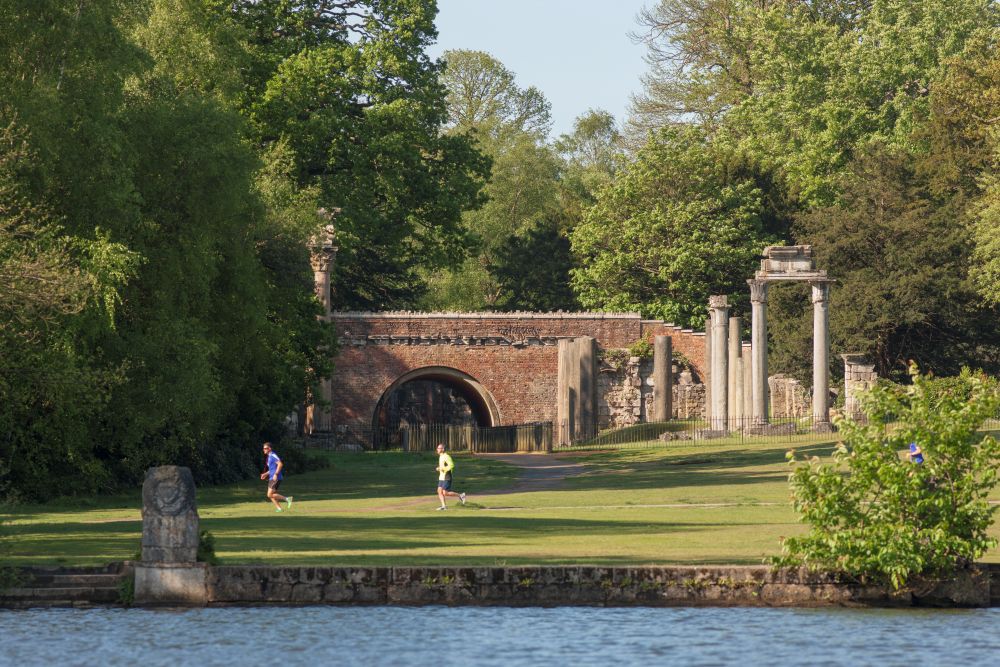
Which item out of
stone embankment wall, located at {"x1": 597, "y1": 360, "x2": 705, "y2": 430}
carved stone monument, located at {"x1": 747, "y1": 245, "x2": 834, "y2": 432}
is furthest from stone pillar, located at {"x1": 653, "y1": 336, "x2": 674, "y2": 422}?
carved stone monument, located at {"x1": 747, "y1": 245, "x2": 834, "y2": 432}

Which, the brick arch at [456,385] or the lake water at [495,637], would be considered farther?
the brick arch at [456,385]

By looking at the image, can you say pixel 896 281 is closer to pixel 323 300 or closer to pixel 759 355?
pixel 759 355

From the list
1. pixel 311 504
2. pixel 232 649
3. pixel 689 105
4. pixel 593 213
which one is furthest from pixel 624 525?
pixel 689 105

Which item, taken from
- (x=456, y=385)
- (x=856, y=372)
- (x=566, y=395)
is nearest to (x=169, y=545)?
(x=566, y=395)

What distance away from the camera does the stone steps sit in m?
23.4

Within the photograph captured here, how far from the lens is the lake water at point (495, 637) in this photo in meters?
20.2

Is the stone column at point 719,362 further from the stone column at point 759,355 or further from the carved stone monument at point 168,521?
the carved stone monument at point 168,521

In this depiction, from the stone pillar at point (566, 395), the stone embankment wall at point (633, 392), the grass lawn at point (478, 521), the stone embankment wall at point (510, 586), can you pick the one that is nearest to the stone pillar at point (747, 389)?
the stone pillar at point (566, 395)

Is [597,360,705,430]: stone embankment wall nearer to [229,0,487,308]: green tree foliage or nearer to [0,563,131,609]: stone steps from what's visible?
[229,0,487,308]: green tree foliage

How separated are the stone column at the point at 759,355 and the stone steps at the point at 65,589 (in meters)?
34.1

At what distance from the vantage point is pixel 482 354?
70.4m

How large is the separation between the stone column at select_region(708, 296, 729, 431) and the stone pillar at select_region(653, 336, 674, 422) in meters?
5.96

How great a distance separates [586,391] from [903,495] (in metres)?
38.7

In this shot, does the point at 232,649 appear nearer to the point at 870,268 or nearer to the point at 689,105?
the point at 870,268
